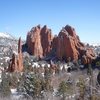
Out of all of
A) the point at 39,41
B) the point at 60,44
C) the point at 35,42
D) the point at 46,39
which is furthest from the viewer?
the point at 39,41

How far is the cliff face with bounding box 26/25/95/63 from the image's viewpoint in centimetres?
14175

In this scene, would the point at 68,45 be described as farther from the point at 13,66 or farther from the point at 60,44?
the point at 13,66

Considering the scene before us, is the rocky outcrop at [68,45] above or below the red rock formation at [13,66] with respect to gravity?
above

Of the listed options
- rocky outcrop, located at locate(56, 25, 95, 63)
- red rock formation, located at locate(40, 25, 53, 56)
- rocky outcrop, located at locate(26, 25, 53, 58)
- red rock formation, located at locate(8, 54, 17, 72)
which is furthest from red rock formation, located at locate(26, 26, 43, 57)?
red rock formation, located at locate(8, 54, 17, 72)

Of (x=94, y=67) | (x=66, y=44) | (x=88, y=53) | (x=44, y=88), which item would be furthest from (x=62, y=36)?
(x=44, y=88)

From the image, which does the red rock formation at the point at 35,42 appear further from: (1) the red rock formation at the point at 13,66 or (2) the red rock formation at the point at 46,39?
(1) the red rock formation at the point at 13,66

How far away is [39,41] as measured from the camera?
184875 millimetres

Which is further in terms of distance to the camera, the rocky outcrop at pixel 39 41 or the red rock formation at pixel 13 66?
the rocky outcrop at pixel 39 41

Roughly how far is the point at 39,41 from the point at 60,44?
33.2 meters

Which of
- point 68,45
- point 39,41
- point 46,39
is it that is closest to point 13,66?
point 68,45

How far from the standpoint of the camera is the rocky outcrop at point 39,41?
181 metres

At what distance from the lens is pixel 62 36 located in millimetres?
151625

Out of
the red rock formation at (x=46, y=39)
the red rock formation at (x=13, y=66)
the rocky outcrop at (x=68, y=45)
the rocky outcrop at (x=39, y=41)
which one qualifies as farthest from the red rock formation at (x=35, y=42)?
the red rock formation at (x=13, y=66)

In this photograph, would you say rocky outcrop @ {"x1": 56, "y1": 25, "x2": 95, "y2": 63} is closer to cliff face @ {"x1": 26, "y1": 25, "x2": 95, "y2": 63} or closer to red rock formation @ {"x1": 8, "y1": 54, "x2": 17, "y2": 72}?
cliff face @ {"x1": 26, "y1": 25, "x2": 95, "y2": 63}
